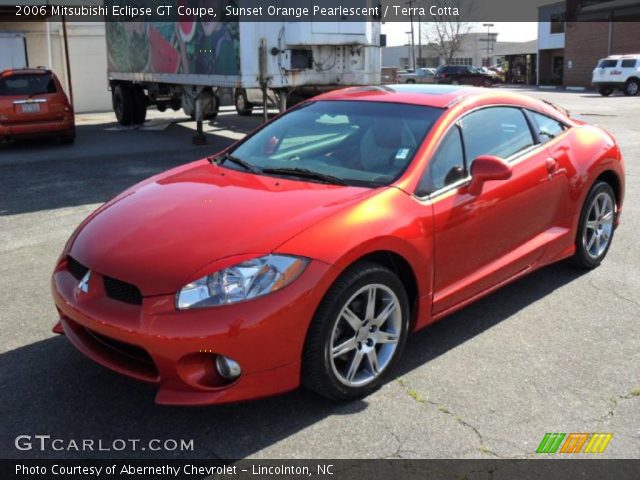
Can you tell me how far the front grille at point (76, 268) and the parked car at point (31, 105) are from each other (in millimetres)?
10211

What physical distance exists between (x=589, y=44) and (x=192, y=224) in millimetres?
49974

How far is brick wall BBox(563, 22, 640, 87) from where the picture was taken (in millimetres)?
43188

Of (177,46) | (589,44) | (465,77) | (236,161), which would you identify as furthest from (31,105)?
(589,44)

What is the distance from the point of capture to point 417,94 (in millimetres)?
4328

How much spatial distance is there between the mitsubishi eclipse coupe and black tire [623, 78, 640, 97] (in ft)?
104

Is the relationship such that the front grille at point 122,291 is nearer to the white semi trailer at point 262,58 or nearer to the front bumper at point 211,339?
the front bumper at point 211,339

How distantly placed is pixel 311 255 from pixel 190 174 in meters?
1.49

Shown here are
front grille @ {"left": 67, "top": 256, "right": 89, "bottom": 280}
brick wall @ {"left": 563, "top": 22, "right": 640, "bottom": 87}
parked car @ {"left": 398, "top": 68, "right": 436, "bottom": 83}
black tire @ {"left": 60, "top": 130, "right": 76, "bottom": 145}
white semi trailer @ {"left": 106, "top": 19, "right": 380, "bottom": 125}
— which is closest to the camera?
front grille @ {"left": 67, "top": 256, "right": 89, "bottom": 280}

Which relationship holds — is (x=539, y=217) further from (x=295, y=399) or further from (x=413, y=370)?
(x=295, y=399)

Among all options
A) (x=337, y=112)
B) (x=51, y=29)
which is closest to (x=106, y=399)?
(x=337, y=112)

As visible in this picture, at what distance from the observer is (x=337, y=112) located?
4.38m

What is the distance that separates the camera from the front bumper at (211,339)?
2.81m

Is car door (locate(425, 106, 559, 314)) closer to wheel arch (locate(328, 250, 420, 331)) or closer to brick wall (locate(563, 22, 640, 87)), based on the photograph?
wheel arch (locate(328, 250, 420, 331))

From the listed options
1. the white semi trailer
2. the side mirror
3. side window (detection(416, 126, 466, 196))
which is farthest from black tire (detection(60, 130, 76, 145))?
the side mirror
